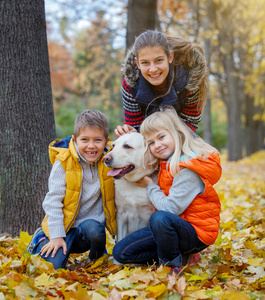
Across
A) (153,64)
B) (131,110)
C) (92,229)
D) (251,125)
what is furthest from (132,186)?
(251,125)

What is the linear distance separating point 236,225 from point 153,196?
1.57m

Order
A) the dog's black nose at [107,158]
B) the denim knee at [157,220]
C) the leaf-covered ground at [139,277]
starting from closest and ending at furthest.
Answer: the leaf-covered ground at [139,277] < the denim knee at [157,220] < the dog's black nose at [107,158]

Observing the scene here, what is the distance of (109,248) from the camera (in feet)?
10.8

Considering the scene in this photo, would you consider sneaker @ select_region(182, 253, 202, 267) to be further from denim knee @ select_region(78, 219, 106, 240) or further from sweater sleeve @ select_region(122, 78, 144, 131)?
sweater sleeve @ select_region(122, 78, 144, 131)

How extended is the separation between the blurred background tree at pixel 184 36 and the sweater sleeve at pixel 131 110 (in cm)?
286

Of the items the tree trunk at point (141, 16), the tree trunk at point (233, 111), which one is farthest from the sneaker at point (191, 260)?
the tree trunk at point (233, 111)

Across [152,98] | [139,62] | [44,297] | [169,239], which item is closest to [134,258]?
[169,239]

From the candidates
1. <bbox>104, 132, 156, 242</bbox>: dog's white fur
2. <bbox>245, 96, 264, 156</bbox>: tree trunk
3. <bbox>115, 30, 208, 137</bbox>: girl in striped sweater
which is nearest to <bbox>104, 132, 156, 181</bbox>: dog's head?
<bbox>104, 132, 156, 242</bbox>: dog's white fur

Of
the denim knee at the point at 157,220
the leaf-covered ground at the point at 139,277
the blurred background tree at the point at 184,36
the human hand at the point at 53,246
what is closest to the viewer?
the leaf-covered ground at the point at 139,277

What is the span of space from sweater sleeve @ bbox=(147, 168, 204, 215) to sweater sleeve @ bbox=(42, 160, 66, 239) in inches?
31.4

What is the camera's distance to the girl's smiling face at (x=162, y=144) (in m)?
2.66

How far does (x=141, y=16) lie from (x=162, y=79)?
3.18 m

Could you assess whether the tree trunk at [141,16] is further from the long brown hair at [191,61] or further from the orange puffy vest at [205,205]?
the orange puffy vest at [205,205]

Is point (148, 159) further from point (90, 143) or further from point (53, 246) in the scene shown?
point (53, 246)
